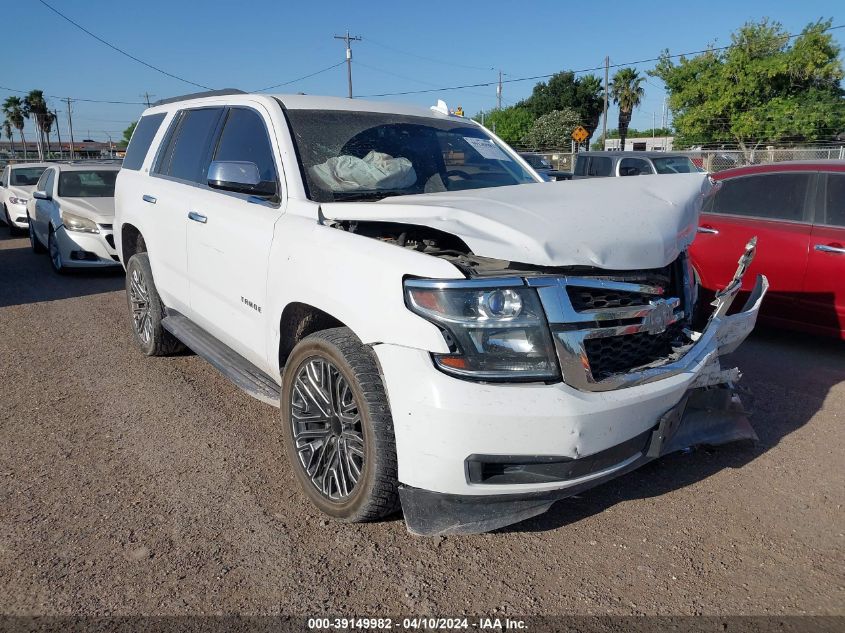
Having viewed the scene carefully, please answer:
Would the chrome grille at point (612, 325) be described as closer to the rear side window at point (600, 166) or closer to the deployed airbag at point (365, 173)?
the deployed airbag at point (365, 173)

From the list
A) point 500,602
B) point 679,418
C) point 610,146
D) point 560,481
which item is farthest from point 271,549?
point 610,146

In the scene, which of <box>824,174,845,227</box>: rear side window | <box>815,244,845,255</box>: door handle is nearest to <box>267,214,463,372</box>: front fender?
<box>815,244,845,255</box>: door handle

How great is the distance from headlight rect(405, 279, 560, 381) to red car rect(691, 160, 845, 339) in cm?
408

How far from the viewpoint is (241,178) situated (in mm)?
3689

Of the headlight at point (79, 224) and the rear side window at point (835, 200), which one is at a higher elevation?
the rear side window at point (835, 200)

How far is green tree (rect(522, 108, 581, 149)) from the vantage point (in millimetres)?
60781

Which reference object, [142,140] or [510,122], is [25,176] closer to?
[142,140]

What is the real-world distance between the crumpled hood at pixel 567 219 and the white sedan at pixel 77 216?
7505 millimetres

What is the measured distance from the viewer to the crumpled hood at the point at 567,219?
106 inches

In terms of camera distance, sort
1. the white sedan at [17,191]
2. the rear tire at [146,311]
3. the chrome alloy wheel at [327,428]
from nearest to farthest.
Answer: the chrome alloy wheel at [327,428], the rear tire at [146,311], the white sedan at [17,191]

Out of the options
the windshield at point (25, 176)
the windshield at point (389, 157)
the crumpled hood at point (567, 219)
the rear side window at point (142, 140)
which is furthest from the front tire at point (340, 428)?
the windshield at point (25, 176)

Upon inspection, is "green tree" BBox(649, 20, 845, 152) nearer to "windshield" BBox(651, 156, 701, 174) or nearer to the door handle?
"windshield" BBox(651, 156, 701, 174)

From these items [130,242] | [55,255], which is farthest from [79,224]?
[130,242]

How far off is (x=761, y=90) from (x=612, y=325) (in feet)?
145
